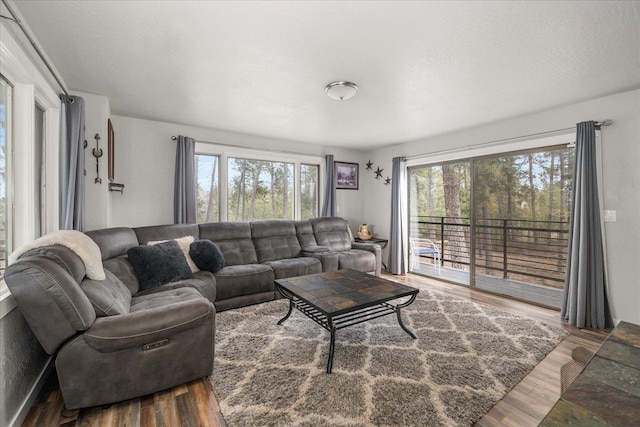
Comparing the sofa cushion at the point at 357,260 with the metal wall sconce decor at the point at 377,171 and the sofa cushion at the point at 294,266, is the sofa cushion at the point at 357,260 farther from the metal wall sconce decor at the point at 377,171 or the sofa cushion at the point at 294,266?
the metal wall sconce decor at the point at 377,171

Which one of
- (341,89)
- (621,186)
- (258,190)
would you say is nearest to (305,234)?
(258,190)

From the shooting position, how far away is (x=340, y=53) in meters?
2.09

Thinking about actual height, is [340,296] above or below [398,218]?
below

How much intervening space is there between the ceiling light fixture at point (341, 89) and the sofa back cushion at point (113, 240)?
2547mm

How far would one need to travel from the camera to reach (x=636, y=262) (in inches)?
110

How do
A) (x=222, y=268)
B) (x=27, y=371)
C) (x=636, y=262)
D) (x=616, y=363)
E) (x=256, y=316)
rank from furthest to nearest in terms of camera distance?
(x=222, y=268) → (x=256, y=316) → (x=636, y=262) → (x=27, y=371) → (x=616, y=363)

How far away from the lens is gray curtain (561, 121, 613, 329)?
2.90 meters

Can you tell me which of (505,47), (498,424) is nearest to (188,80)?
(505,47)

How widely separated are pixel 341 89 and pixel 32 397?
313cm

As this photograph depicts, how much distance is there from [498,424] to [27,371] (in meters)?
2.77

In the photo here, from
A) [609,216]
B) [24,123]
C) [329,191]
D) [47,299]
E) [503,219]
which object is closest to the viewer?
[47,299]

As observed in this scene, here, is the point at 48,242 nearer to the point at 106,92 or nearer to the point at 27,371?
the point at 27,371

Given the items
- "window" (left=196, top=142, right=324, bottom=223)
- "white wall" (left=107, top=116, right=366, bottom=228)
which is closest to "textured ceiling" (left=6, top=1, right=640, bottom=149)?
"white wall" (left=107, top=116, right=366, bottom=228)

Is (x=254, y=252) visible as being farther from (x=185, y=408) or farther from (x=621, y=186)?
(x=621, y=186)
